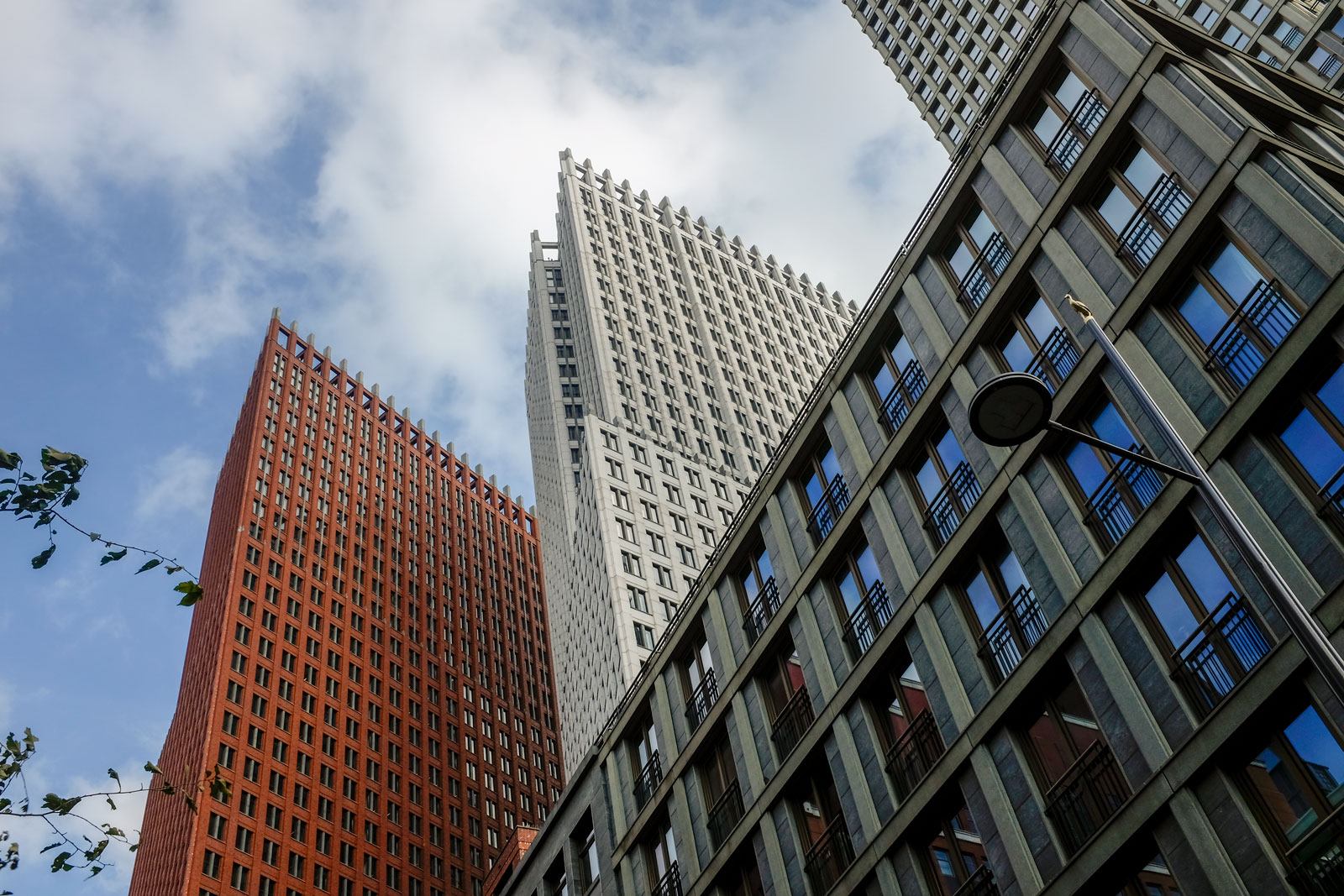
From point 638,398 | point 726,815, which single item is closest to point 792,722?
point 726,815

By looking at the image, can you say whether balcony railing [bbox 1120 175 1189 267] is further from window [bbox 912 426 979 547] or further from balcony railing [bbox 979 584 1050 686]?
balcony railing [bbox 979 584 1050 686]

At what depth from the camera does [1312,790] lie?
16.9 metres

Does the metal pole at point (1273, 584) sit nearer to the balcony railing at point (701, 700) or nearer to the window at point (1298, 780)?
the window at point (1298, 780)

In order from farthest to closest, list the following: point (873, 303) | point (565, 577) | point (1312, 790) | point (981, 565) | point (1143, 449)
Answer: point (565, 577), point (873, 303), point (981, 565), point (1143, 449), point (1312, 790)

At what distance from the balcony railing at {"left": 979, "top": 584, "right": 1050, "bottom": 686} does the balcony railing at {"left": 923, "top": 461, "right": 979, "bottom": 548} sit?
2.52m

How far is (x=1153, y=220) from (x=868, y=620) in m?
10.5

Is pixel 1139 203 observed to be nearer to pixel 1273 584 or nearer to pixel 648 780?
pixel 1273 584

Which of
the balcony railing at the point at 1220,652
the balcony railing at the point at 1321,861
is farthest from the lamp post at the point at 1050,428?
the balcony railing at the point at 1220,652

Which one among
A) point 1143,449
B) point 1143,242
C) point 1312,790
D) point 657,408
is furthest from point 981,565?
point 657,408

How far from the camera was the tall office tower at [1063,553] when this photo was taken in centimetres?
1839

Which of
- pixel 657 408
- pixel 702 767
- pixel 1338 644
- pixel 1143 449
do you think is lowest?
pixel 702 767

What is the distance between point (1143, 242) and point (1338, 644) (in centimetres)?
916

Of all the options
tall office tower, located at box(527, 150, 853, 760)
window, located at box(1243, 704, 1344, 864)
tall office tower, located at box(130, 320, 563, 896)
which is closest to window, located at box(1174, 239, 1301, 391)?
window, located at box(1243, 704, 1344, 864)

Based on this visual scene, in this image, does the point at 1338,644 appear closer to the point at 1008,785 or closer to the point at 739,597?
the point at 1008,785
